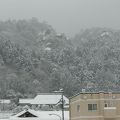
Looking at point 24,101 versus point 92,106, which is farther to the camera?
point 24,101

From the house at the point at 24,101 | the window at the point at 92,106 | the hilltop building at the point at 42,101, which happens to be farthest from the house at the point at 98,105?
the house at the point at 24,101

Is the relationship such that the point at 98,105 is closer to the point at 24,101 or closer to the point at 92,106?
the point at 92,106

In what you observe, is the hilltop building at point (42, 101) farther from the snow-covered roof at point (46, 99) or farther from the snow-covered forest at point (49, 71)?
the snow-covered forest at point (49, 71)

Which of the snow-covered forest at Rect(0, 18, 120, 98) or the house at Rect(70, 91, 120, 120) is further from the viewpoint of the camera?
the snow-covered forest at Rect(0, 18, 120, 98)

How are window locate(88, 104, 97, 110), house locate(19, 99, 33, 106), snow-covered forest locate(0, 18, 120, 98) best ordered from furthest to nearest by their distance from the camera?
snow-covered forest locate(0, 18, 120, 98) → house locate(19, 99, 33, 106) → window locate(88, 104, 97, 110)

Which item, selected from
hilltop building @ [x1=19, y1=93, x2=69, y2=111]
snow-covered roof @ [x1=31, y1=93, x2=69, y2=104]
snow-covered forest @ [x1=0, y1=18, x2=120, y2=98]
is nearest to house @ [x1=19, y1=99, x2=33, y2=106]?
hilltop building @ [x1=19, y1=93, x2=69, y2=111]

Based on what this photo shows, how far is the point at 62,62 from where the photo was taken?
16850 centimetres

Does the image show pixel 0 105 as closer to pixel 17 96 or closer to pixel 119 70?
pixel 17 96

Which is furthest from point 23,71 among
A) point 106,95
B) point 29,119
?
point 106,95

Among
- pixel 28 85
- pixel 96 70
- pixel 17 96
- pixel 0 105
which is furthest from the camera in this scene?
pixel 96 70

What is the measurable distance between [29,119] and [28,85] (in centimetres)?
7218

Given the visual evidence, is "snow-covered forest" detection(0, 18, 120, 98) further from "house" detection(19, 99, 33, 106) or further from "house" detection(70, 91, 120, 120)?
"house" detection(70, 91, 120, 120)

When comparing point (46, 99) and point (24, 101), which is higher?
point (46, 99)

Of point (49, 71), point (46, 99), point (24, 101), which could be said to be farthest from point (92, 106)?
point (49, 71)
